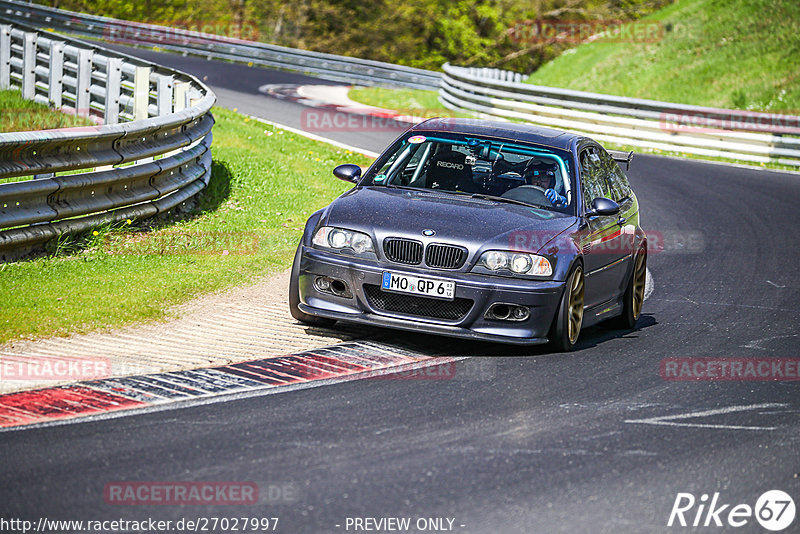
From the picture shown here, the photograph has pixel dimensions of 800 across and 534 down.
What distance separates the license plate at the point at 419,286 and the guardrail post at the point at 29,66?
1361 centimetres

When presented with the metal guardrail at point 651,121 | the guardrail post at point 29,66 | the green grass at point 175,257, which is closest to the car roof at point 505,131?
the green grass at point 175,257

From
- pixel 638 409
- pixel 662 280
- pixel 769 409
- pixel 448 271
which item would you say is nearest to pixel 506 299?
pixel 448 271

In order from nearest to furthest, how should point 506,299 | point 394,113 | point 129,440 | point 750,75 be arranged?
point 129,440 → point 506,299 → point 394,113 → point 750,75

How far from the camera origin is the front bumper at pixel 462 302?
303 inches

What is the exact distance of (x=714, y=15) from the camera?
38.2 metres

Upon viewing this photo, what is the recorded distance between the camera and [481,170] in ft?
29.2

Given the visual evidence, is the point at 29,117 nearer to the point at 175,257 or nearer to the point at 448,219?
the point at 175,257

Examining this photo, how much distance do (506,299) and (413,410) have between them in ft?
5.24

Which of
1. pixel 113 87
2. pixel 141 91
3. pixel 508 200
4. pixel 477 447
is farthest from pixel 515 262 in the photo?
pixel 113 87

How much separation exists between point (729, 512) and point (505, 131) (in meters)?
4.65

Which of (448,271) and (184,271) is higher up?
(448,271)

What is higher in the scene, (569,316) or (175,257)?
(569,316)

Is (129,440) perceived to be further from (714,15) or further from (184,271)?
(714,15)

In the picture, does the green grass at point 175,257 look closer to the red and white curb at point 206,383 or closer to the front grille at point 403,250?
the red and white curb at point 206,383
